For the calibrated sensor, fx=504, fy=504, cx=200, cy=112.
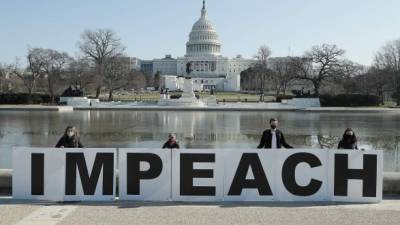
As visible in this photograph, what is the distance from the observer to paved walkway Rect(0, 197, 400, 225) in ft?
22.5

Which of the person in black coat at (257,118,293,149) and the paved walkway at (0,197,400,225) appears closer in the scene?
the paved walkway at (0,197,400,225)

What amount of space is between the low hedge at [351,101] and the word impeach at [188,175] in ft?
163

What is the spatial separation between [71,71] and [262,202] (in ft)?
211

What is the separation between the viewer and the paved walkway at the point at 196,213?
22.5ft

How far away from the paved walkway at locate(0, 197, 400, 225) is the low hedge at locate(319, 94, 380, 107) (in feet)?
162

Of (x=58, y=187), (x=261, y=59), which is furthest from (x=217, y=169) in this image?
(x=261, y=59)

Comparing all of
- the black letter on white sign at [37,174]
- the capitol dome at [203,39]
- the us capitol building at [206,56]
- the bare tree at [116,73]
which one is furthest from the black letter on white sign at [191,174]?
the capitol dome at [203,39]

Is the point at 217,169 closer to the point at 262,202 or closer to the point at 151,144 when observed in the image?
the point at 262,202

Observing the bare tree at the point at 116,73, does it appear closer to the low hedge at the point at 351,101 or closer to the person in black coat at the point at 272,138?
the low hedge at the point at 351,101

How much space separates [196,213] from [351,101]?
168 feet

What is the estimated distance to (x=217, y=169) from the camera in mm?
8227

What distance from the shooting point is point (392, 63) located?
67000mm

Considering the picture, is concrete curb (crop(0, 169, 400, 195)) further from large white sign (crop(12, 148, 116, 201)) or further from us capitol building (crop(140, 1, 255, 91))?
us capitol building (crop(140, 1, 255, 91))

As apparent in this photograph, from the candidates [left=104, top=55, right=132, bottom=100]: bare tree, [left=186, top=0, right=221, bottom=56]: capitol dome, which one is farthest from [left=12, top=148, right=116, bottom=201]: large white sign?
[left=186, top=0, right=221, bottom=56]: capitol dome
